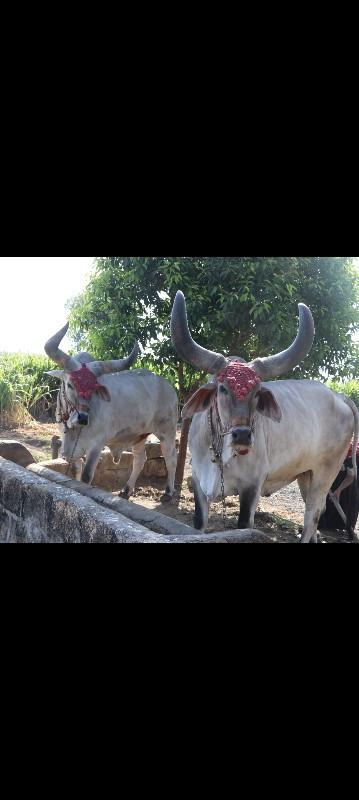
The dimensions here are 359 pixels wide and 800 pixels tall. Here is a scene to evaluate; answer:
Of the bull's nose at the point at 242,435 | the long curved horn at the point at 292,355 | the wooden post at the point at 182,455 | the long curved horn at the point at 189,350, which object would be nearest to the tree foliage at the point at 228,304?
the wooden post at the point at 182,455

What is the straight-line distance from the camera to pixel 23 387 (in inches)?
546

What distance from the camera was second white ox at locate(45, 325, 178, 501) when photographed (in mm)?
6051

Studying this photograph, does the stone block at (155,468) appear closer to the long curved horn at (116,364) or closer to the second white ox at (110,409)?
the second white ox at (110,409)

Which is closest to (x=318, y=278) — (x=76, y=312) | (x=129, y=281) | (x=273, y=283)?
(x=273, y=283)

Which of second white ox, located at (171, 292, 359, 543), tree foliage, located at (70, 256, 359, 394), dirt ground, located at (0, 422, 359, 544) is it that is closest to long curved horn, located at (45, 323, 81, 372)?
tree foliage, located at (70, 256, 359, 394)

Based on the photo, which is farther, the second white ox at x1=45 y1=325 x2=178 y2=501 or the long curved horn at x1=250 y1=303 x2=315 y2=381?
the second white ox at x1=45 y1=325 x2=178 y2=501

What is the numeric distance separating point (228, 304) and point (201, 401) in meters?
2.51

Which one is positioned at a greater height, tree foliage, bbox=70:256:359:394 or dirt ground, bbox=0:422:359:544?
tree foliage, bbox=70:256:359:394

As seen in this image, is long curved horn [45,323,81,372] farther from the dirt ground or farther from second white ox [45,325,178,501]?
the dirt ground

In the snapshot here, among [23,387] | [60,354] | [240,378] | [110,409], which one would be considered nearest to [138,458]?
[110,409]

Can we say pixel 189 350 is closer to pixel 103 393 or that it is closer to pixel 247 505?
pixel 247 505

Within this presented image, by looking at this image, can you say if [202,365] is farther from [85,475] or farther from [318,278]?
[318,278]

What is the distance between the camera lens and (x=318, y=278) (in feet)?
23.4

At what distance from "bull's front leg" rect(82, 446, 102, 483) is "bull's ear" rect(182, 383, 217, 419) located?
6.14ft
